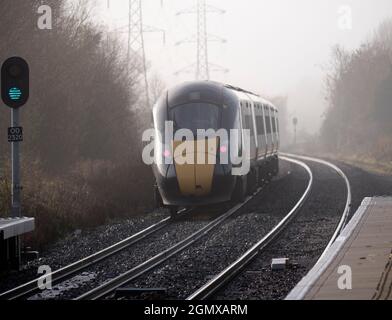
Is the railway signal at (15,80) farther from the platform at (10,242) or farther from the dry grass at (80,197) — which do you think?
the dry grass at (80,197)

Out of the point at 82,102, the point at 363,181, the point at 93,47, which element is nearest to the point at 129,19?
the point at 93,47

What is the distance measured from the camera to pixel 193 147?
1903 cm

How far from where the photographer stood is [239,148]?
66.0 ft

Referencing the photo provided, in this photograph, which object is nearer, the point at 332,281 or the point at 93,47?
the point at 332,281

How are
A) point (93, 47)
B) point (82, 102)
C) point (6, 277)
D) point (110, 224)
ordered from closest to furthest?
point (6, 277)
point (110, 224)
point (82, 102)
point (93, 47)

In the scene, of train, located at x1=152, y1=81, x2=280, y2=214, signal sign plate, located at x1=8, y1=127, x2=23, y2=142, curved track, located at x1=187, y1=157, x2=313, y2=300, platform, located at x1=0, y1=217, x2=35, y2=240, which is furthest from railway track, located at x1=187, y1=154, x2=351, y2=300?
signal sign plate, located at x1=8, y1=127, x2=23, y2=142

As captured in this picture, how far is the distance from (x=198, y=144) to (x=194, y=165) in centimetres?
51

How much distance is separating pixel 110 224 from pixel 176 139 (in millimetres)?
2532

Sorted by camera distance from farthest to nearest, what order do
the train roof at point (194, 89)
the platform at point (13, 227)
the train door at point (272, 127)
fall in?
1. the train door at point (272, 127)
2. the train roof at point (194, 89)
3. the platform at point (13, 227)

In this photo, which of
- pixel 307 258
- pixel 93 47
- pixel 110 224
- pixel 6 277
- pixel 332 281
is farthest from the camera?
pixel 93 47

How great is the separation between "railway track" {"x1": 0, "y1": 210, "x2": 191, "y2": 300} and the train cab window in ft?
7.94

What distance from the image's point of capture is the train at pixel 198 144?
62.3 ft

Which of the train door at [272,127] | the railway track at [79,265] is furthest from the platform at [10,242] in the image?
the train door at [272,127]
